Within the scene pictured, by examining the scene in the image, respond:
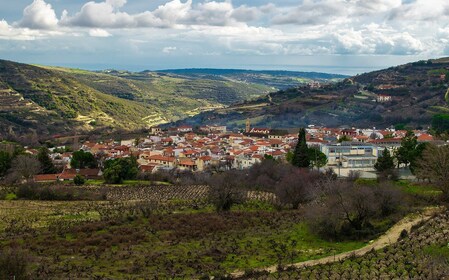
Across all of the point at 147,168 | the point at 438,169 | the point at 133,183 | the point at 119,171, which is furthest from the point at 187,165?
the point at 438,169

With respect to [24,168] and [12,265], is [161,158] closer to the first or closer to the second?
[24,168]

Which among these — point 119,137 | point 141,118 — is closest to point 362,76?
point 141,118

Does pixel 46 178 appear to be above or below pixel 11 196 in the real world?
below

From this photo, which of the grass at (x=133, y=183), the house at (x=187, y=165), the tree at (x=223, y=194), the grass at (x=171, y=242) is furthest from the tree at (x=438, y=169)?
the house at (x=187, y=165)

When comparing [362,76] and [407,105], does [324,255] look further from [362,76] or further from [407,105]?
[362,76]

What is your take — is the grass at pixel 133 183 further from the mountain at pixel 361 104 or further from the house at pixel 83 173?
the mountain at pixel 361 104

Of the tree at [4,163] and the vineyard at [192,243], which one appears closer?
the vineyard at [192,243]
